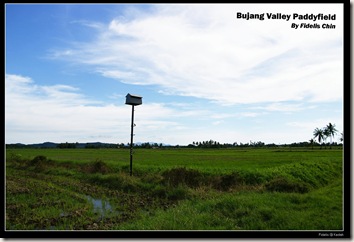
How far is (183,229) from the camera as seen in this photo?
19.1 ft

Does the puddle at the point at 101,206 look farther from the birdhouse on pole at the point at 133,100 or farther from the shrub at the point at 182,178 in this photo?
the birdhouse on pole at the point at 133,100

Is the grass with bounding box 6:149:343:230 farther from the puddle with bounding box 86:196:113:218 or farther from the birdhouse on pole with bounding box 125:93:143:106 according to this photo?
the birdhouse on pole with bounding box 125:93:143:106

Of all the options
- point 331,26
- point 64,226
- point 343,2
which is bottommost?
point 64,226

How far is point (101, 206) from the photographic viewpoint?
873 cm

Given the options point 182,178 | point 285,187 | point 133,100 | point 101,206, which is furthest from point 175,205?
point 133,100

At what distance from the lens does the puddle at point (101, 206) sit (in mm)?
7946

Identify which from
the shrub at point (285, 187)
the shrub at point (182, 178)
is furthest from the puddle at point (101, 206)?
the shrub at point (285, 187)

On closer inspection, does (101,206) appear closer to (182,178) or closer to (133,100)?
(182,178)

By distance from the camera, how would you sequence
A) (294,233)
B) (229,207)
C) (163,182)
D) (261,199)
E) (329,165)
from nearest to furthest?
(294,233)
(229,207)
(261,199)
(163,182)
(329,165)

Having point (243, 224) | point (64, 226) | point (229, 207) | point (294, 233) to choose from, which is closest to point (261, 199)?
point (229, 207)

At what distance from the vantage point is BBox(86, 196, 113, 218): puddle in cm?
795

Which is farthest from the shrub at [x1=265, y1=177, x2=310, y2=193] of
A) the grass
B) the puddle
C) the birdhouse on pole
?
the birdhouse on pole

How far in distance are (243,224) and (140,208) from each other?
3195mm

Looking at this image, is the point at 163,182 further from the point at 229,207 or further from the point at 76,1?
the point at 76,1
